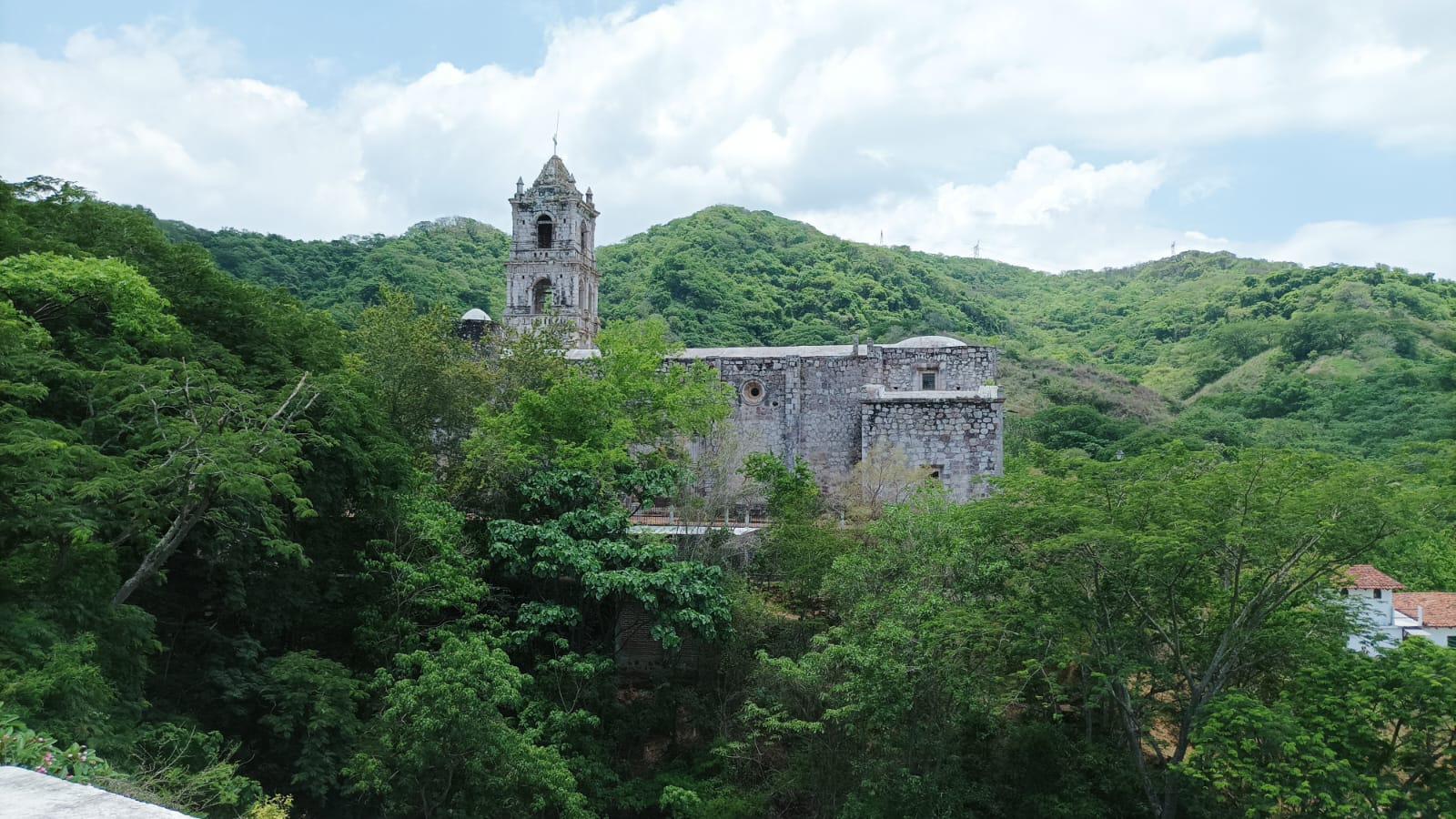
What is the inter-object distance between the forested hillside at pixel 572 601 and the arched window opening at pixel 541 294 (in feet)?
32.4

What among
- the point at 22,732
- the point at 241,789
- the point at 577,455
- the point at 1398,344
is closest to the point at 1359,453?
the point at 1398,344

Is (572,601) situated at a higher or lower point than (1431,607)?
higher

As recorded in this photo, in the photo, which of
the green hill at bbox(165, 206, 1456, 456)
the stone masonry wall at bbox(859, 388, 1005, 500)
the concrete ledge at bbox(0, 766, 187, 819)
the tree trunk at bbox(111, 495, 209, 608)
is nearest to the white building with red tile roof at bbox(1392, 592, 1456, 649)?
the stone masonry wall at bbox(859, 388, 1005, 500)

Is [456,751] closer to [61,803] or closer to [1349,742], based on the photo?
[61,803]

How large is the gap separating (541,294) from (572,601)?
16434 millimetres

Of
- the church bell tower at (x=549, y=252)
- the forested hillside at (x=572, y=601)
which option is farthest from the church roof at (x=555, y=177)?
the forested hillside at (x=572, y=601)

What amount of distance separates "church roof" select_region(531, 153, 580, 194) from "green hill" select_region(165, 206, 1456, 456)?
22.1ft

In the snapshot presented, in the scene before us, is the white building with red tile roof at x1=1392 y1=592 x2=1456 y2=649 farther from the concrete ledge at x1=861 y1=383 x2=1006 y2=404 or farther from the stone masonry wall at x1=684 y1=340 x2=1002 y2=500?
the stone masonry wall at x1=684 y1=340 x2=1002 y2=500

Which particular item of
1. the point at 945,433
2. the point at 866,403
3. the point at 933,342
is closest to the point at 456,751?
the point at 866,403

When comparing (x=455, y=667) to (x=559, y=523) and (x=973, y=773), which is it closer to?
(x=559, y=523)

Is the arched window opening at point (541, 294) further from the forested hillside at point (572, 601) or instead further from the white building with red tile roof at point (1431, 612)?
the white building with red tile roof at point (1431, 612)

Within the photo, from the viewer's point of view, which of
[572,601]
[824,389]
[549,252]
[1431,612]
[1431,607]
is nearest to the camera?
[572,601]

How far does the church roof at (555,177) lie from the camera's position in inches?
1198

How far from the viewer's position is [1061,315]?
207 feet
